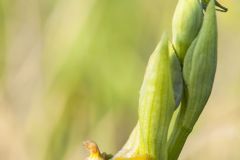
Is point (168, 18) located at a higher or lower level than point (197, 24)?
lower

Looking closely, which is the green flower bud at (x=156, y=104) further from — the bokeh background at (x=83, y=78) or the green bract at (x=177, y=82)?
the bokeh background at (x=83, y=78)

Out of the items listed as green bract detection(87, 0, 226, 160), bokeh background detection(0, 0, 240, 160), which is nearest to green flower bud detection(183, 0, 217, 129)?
green bract detection(87, 0, 226, 160)

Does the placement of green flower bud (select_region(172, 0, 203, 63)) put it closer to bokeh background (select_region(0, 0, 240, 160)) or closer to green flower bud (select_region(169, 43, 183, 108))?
green flower bud (select_region(169, 43, 183, 108))

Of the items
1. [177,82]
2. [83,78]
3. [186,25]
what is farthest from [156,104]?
[83,78]

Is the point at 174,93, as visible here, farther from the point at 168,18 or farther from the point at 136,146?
the point at 168,18

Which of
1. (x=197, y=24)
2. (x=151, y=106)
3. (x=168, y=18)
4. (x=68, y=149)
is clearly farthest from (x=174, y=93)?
(x=168, y=18)

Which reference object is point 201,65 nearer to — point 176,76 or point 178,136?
point 176,76
